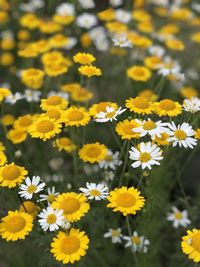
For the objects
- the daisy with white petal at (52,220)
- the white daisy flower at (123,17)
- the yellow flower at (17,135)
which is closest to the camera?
the daisy with white petal at (52,220)

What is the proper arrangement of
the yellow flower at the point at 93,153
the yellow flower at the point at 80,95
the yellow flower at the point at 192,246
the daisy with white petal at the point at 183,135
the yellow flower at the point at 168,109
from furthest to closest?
the yellow flower at the point at 80,95, the yellow flower at the point at 93,153, the yellow flower at the point at 168,109, the daisy with white petal at the point at 183,135, the yellow flower at the point at 192,246

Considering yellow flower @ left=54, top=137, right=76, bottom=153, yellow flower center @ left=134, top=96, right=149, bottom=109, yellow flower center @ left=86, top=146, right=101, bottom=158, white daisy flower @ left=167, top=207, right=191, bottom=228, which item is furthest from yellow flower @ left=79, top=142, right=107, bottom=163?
white daisy flower @ left=167, top=207, right=191, bottom=228

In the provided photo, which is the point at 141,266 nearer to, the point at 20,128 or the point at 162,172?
the point at 162,172

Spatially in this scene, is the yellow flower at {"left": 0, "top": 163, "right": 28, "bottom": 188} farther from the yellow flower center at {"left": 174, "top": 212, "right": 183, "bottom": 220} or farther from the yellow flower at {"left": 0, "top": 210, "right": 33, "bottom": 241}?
the yellow flower center at {"left": 174, "top": 212, "right": 183, "bottom": 220}

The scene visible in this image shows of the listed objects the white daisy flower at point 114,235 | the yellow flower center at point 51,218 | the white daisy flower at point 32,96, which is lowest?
the white daisy flower at point 114,235

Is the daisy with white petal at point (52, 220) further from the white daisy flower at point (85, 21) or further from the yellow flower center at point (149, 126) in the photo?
the white daisy flower at point (85, 21)

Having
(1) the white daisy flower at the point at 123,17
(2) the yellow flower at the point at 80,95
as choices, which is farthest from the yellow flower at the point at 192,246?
(1) the white daisy flower at the point at 123,17

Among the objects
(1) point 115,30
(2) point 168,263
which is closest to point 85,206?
(2) point 168,263

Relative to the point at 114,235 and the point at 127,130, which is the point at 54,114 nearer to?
the point at 127,130
